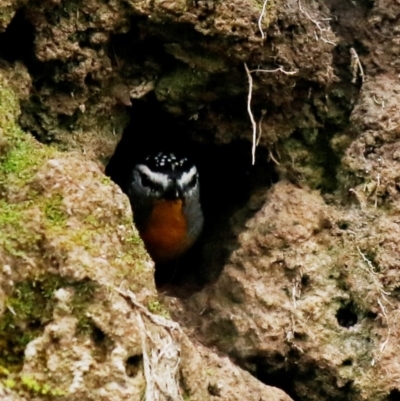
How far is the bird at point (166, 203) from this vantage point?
200 inches

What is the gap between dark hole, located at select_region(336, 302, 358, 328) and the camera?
4.11 metres

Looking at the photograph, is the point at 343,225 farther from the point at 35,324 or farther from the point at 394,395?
the point at 35,324

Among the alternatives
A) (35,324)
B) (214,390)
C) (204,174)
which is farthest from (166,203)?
(35,324)

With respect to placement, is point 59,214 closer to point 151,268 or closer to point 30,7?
point 151,268

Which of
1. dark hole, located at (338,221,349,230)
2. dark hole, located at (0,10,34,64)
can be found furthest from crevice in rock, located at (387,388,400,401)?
dark hole, located at (0,10,34,64)

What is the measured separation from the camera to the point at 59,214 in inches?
123

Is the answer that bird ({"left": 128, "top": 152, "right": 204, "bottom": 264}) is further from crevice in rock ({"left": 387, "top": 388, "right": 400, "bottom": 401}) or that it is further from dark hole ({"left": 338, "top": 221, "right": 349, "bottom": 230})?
crevice in rock ({"left": 387, "top": 388, "right": 400, "bottom": 401})

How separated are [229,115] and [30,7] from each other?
4.47 feet

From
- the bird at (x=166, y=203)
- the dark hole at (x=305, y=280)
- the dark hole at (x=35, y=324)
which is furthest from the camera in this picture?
the bird at (x=166, y=203)

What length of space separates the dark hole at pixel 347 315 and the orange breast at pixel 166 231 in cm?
137

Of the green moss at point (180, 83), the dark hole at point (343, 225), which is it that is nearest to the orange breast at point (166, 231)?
the green moss at point (180, 83)

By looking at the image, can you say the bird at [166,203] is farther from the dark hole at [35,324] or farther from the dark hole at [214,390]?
the dark hole at [35,324]

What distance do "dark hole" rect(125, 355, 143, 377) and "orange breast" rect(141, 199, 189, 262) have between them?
2.18 m

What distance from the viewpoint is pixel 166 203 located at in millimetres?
5086
